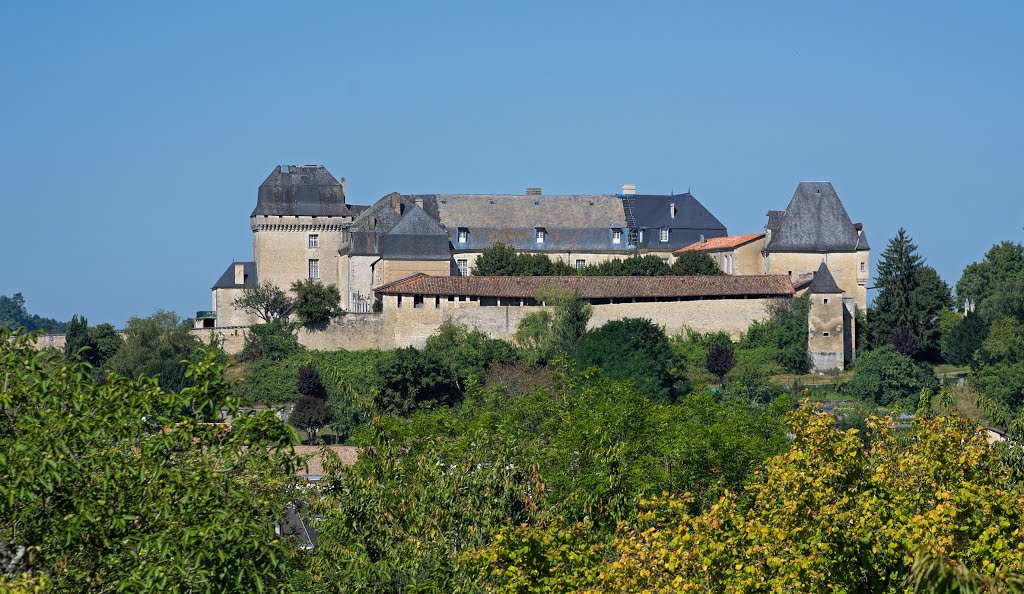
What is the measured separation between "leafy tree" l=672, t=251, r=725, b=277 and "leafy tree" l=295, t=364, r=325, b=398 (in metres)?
14.2

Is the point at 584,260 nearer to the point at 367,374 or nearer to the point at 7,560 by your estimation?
the point at 367,374

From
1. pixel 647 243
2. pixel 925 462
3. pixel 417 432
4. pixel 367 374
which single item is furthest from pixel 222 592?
pixel 647 243

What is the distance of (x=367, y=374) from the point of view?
5441 centimetres

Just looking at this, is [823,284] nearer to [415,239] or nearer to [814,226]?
[814,226]

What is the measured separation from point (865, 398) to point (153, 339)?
87.0 feet

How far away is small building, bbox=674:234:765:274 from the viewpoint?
62.2 meters

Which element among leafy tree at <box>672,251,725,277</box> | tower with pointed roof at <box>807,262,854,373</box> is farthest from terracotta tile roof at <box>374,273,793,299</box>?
leafy tree at <box>672,251,725,277</box>

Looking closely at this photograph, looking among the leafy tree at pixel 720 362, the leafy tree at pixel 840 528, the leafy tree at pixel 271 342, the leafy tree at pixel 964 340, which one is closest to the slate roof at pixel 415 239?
the leafy tree at pixel 271 342

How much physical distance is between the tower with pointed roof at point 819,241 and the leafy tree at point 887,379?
503cm

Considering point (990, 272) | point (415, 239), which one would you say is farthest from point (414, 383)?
point (990, 272)

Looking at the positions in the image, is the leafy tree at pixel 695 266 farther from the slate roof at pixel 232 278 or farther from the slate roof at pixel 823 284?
the slate roof at pixel 232 278

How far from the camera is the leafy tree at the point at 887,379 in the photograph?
53.2 metres

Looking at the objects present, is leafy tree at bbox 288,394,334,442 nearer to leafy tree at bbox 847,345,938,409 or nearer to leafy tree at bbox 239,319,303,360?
leafy tree at bbox 239,319,303,360

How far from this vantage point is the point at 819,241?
60594 mm
